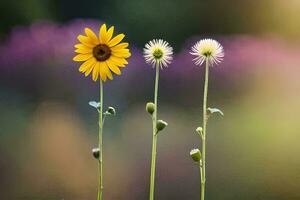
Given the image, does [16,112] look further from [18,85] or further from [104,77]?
[104,77]

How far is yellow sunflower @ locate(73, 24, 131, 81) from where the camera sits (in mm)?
1317

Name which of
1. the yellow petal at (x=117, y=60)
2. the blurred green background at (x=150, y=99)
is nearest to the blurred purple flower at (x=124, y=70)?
the blurred green background at (x=150, y=99)

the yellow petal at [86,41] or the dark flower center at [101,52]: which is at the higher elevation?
the yellow petal at [86,41]

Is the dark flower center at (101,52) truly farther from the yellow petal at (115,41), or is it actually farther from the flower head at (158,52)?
the flower head at (158,52)

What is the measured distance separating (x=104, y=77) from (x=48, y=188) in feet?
1.48

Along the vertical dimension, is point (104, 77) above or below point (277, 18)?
below

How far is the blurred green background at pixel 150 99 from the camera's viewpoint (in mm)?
1469

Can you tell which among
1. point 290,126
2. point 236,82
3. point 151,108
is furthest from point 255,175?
point 151,108

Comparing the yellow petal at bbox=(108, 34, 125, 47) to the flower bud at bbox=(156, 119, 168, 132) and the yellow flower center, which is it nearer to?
the yellow flower center

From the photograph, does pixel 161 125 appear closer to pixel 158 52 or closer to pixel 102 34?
pixel 158 52

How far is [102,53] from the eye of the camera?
1326mm

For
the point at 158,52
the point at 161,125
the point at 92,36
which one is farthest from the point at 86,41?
the point at 161,125

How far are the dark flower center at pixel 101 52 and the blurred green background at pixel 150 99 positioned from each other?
0.18 m

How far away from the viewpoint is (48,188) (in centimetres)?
148
